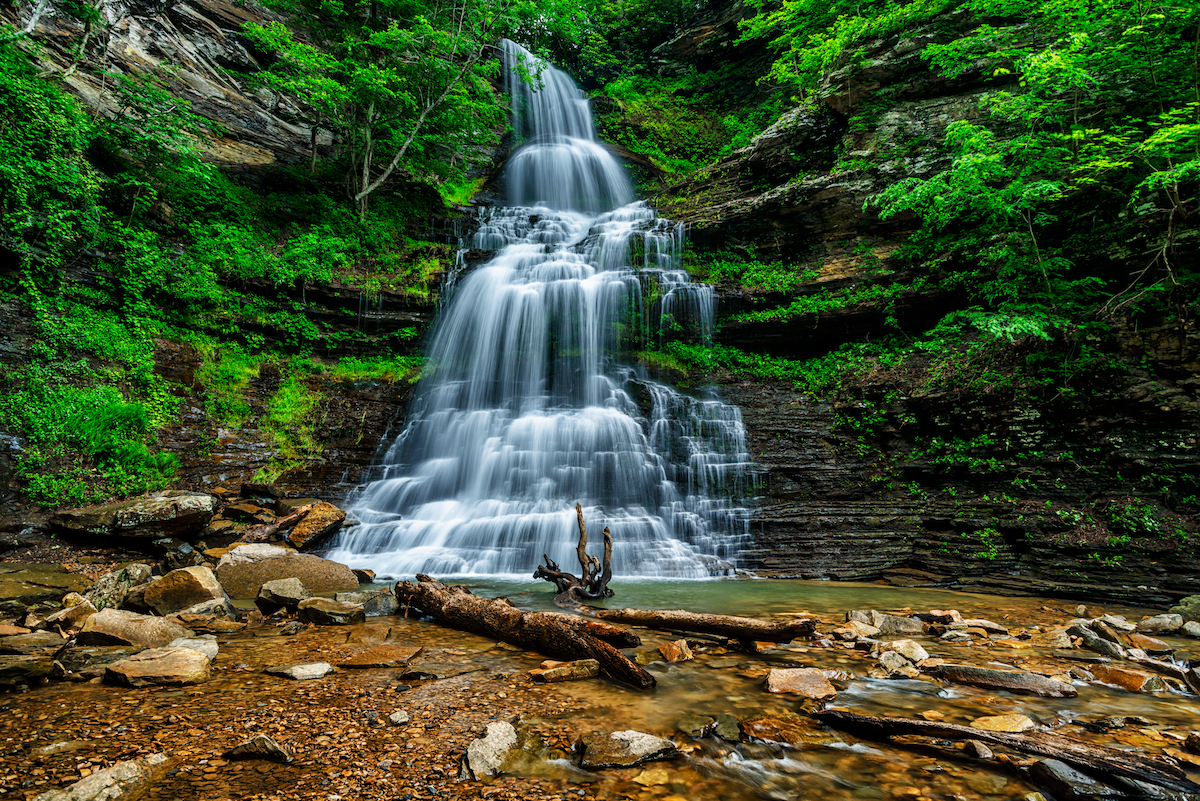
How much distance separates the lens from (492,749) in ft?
7.29

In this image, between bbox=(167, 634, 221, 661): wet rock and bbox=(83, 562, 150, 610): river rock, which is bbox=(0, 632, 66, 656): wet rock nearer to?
bbox=(167, 634, 221, 661): wet rock

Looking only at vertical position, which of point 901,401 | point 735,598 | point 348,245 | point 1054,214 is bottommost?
point 735,598

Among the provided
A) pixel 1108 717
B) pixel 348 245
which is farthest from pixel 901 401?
pixel 348 245

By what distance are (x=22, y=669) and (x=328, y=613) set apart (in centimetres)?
195

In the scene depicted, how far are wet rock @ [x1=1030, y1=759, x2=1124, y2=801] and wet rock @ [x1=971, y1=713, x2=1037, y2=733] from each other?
0.46 m

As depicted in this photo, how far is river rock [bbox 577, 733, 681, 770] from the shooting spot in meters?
2.20

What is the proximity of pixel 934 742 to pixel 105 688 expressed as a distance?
4.88 m

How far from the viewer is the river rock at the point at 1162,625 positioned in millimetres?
4539

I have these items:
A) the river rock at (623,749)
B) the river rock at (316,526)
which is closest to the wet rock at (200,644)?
the river rock at (623,749)

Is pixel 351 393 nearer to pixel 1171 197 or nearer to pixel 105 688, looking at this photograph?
pixel 105 688

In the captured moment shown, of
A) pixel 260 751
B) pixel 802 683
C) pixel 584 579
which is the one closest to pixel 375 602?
pixel 584 579

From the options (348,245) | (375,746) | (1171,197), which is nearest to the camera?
(375,746)

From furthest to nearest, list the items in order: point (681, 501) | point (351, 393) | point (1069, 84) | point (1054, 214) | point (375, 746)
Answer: point (351, 393) → point (681, 501) → point (1054, 214) → point (1069, 84) → point (375, 746)

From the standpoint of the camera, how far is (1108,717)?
2701 mm
